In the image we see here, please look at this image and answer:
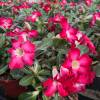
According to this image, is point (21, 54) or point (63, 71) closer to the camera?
point (63, 71)

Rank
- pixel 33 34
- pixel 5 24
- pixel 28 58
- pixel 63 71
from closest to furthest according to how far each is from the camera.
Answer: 1. pixel 63 71
2. pixel 28 58
3. pixel 33 34
4. pixel 5 24

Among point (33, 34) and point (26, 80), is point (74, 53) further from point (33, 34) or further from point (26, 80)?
point (33, 34)

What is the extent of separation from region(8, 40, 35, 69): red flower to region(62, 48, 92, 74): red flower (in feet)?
0.53

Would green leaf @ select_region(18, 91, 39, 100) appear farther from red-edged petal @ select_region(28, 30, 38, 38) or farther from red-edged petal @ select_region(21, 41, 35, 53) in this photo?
red-edged petal @ select_region(28, 30, 38, 38)

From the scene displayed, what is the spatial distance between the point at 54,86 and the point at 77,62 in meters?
0.14

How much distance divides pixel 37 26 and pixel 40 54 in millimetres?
469

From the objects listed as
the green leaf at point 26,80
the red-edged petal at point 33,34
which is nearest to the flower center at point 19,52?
the green leaf at point 26,80

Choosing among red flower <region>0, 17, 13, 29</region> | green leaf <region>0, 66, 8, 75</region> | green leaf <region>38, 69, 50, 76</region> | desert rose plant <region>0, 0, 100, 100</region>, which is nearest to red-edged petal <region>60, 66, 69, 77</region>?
desert rose plant <region>0, 0, 100, 100</region>

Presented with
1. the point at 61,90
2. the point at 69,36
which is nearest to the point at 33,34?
the point at 69,36

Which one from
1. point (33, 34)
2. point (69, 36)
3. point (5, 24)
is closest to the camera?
point (69, 36)

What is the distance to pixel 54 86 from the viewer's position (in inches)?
52.2

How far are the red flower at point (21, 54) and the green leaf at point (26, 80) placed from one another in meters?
0.05

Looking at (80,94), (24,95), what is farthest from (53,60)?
(80,94)

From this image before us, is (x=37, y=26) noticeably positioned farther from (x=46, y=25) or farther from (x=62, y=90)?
(x=62, y=90)
